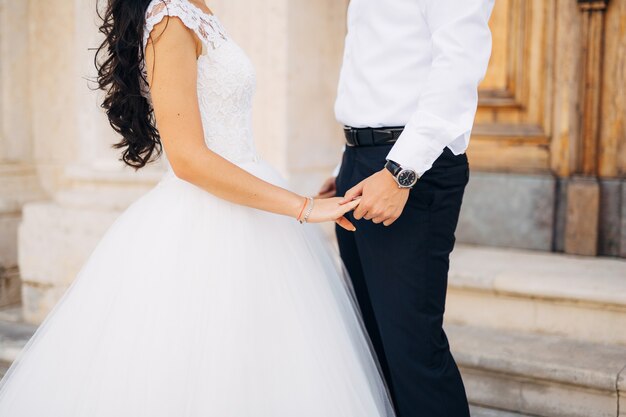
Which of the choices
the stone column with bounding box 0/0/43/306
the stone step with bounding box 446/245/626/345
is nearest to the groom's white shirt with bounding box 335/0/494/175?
the stone step with bounding box 446/245/626/345

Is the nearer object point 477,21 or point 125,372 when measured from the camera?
point 477,21

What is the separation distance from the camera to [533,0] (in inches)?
155

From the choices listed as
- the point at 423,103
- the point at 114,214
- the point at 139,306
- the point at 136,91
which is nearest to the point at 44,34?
the point at 114,214

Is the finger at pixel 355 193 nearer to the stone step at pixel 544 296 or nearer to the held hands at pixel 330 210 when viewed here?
the held hands at pixel 330 210

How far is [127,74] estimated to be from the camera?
2203 mm

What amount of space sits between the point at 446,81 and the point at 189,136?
2.32ft

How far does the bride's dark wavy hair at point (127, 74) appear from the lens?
2.10m

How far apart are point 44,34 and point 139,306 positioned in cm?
320

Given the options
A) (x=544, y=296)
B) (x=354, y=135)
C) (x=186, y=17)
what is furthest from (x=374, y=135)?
(x=544, y=296)

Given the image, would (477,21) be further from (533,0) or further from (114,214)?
(114,214)

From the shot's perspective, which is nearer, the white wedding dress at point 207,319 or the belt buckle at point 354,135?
the white wedding dress at point 207,319

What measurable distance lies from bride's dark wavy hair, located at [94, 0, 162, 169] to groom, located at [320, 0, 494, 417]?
24.3 inches

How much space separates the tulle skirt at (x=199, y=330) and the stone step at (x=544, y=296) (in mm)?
1294

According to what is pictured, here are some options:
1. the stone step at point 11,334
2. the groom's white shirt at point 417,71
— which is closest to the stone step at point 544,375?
the groom's white shirt at point 417,71
